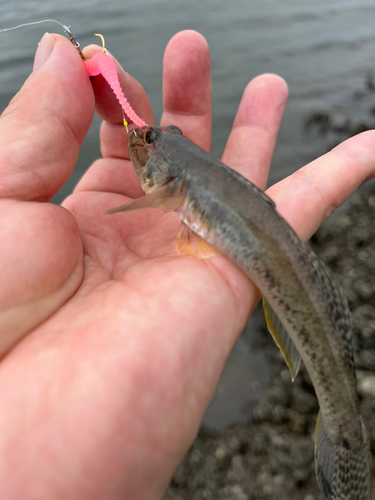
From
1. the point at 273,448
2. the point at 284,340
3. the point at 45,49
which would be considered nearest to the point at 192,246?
the point at 284,340

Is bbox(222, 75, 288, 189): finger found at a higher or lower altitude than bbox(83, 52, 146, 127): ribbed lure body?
lower

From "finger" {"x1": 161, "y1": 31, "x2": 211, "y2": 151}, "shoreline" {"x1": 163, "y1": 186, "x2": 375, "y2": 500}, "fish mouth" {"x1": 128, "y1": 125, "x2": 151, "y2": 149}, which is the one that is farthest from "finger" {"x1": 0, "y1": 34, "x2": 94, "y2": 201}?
"shoreline" {"x1": 163, "y1": 186, "x2": 375, "y2": 500}

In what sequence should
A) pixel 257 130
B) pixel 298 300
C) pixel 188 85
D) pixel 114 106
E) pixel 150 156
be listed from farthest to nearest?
pixel 257 130, pixel 188 85, pixel 114 106, pixel 150 156, pixel 298 300

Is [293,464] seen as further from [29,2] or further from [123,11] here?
[29,2]

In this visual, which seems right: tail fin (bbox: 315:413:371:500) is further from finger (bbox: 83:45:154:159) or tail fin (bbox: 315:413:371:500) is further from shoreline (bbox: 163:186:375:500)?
Result: finger (bbox: 83:45:154:159)

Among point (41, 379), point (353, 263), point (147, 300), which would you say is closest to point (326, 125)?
point (353, 263)

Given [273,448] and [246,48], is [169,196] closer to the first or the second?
[273,448]
